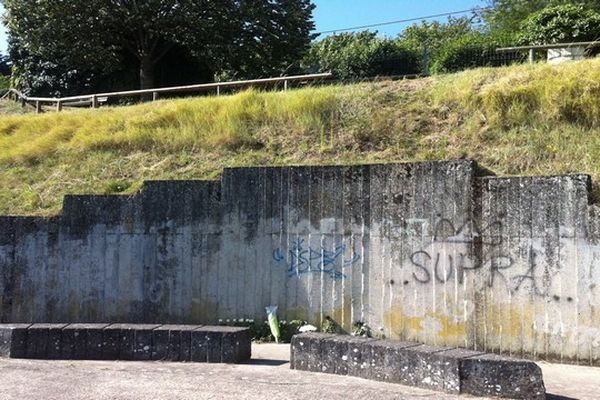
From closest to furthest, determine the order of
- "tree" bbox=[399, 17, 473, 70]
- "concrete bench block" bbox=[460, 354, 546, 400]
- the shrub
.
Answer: "concrete bench block" bbox=[460, 354, 546, 400], the shrub, "tree" bbox=[399, 17, 473, 70]

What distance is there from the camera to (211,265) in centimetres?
1032

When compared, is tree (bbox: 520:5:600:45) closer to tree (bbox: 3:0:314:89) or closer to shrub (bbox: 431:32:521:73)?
shrub (bbox: 431:32:521:73)

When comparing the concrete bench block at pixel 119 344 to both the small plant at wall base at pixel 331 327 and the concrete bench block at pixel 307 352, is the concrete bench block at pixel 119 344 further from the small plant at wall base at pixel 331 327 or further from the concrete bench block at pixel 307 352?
the small plant at wall base at pixel 331 327

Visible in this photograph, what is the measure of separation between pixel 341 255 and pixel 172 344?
2.94m

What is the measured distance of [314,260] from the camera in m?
9.91

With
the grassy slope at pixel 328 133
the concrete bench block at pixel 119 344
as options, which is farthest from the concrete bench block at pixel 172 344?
the grassy slope at pixel 328 133

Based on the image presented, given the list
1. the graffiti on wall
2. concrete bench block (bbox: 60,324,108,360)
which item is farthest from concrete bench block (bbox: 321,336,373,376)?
concrete bench block (bbox: 60,324,108,360)

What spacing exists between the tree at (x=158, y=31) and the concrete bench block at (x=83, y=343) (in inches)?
775

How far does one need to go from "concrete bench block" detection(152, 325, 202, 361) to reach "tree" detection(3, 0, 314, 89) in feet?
65.2

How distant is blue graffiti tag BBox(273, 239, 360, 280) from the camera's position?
384 inches

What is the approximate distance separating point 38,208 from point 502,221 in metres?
8.13

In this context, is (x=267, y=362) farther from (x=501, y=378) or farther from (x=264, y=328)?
(x=501, y=378)

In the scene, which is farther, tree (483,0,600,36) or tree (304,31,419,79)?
tree (483,0,600,36)

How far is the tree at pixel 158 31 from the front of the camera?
1011 inches
